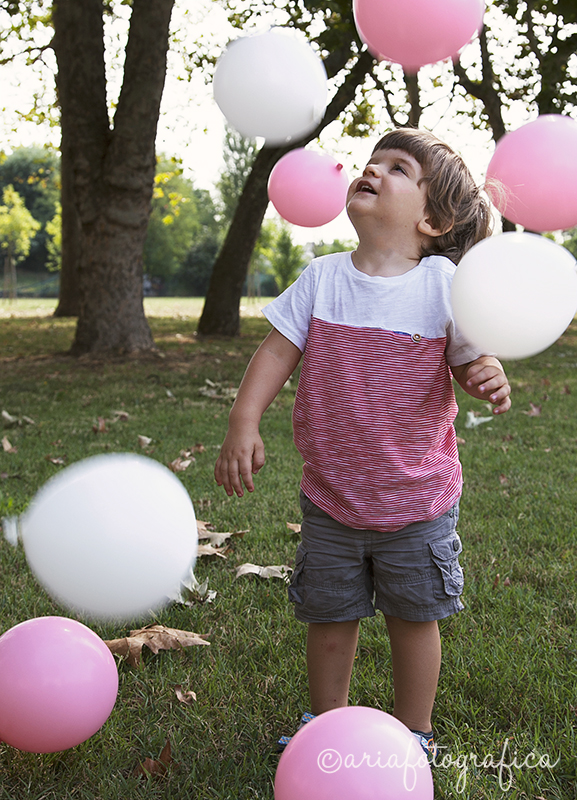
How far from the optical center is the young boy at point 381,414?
1.68 metres

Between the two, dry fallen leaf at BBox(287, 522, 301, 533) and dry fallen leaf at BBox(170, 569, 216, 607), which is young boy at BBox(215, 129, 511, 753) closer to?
dry fallen leaf at BBox(170, 569, 216, 607)

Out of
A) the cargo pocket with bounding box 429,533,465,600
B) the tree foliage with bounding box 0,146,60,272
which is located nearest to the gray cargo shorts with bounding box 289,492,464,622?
the cargo pocket with bounding box 429,533,465,600

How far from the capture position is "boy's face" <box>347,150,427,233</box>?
66.3 inches

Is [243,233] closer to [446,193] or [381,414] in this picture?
[446,193]

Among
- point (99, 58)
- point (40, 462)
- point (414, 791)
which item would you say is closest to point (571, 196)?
point (414, 791)

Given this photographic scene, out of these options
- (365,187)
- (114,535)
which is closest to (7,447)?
(114,535)

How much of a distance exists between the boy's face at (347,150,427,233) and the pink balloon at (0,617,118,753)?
48.0 inches

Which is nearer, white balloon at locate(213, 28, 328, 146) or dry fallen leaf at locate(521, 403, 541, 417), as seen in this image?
white balloon at locate(213, 28, 328, 146)

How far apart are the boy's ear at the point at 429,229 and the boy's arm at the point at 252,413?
0.42 meters

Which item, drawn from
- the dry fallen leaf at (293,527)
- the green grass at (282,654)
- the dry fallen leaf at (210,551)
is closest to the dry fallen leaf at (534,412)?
the green grass at (282,654)

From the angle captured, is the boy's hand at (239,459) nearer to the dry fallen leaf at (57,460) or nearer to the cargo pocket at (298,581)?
the cargo pocket at (298,581)

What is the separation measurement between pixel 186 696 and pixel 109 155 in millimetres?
6627

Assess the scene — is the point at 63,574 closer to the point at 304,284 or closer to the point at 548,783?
the point at 304,284

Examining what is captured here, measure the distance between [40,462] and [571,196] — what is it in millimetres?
3136
